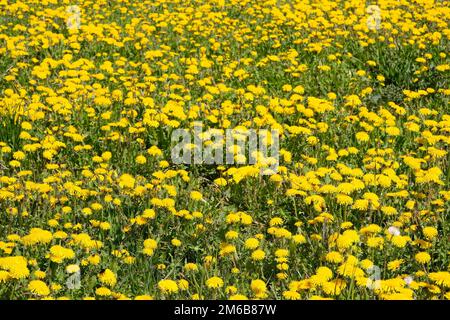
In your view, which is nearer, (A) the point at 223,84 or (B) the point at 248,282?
(B) the point at 248,282

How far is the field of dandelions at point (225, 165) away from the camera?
11.6 ft

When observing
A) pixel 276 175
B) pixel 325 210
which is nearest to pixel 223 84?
pixel 276 175

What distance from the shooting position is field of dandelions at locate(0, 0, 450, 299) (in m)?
3.54

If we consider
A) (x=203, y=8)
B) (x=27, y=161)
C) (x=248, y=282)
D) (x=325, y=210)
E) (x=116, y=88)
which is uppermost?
(x=203, y=8)

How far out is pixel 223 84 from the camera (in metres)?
6.18

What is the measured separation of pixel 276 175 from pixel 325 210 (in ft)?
1.62

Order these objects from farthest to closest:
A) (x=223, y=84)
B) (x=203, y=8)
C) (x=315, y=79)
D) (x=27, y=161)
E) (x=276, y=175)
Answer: (x=203, y=8) → (x=315, y=79) → (x=223, y=84) → (x=27, y=161) → (x=276, y=175)

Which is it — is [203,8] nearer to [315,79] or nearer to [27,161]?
[315,79]

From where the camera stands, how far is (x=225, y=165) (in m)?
4.97
